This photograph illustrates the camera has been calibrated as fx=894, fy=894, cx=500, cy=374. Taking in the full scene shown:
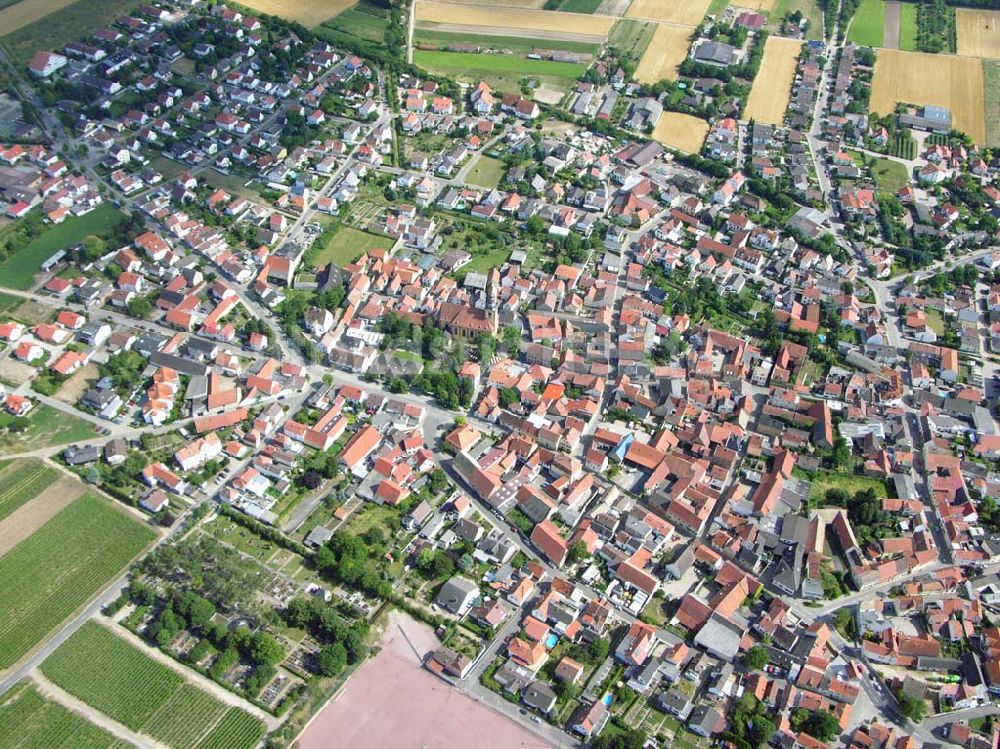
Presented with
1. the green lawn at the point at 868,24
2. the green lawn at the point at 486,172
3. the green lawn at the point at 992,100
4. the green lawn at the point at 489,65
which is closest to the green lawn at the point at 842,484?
the green lawn at the point at 486,172

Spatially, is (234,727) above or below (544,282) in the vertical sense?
below

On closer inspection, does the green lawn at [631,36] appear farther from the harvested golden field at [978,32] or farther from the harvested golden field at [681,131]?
the harvested golden field at [978,32]

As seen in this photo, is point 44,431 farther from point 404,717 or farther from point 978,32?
point 978,32

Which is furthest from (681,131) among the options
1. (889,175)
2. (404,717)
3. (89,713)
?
(89,713)

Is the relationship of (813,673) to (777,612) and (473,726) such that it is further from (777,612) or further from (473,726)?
(473,726)

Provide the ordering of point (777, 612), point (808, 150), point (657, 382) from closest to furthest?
1. point (777, 612)
2. point (657, 382)
3. point (808, 150)

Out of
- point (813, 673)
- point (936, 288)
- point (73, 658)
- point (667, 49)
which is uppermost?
point (667, 49)

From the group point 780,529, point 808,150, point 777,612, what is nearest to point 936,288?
point 808,150
